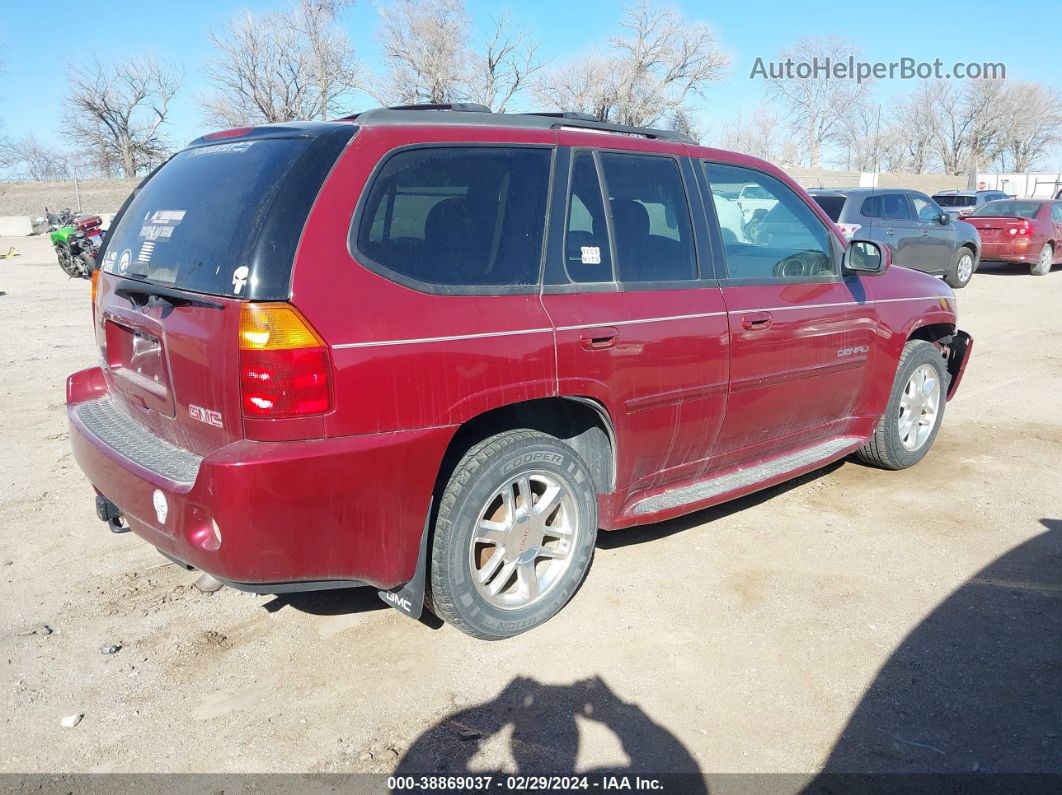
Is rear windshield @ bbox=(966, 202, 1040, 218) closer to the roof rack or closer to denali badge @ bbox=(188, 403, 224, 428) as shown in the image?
the roof rack

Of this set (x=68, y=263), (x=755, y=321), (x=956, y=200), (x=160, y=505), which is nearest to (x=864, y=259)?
(x=755, y=321)

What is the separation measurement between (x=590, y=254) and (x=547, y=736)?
1835 mm

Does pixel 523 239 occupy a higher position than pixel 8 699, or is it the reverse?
pixel 523 239

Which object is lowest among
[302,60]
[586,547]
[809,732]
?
[809,732]

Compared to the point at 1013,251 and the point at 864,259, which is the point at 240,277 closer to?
the point at 864,259

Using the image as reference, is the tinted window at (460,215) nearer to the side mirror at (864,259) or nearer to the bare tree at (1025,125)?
the side mirror at (864,259)

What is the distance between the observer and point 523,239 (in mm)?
3305

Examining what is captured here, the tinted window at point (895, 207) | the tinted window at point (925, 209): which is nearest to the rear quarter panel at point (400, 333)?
the tinted window at point (895, 207)

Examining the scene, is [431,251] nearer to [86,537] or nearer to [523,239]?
[523,239]

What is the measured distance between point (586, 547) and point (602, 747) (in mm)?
938

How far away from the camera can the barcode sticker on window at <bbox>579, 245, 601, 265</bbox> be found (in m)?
3.48

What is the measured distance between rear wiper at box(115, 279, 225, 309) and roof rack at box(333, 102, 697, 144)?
2.73 feet

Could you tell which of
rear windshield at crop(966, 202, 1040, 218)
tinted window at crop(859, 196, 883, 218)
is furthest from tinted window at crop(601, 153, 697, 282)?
rear windshield at crop(966, 202, 1040, 218)

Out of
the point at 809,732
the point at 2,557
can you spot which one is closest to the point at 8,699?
the point at 2,557
